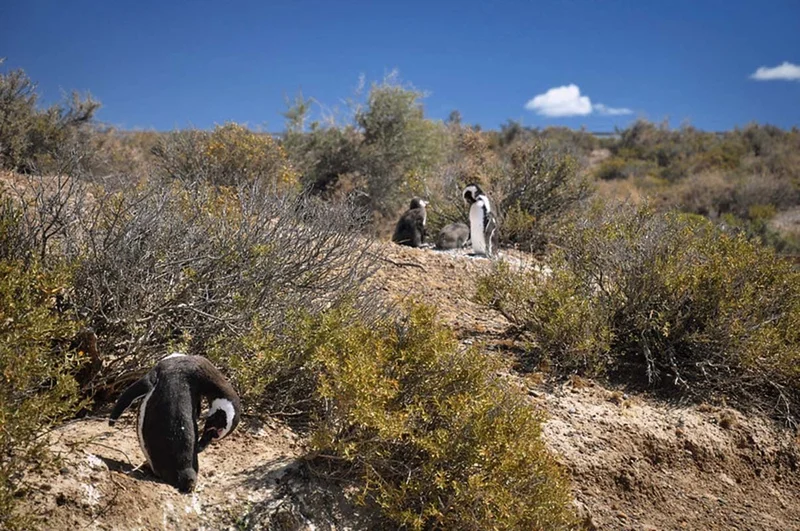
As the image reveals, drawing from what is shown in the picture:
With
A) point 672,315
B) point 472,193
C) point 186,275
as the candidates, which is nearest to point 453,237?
Result: point 472,193

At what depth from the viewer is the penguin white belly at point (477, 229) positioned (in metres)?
9.71

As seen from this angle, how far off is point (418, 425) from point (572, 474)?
1.60 meters

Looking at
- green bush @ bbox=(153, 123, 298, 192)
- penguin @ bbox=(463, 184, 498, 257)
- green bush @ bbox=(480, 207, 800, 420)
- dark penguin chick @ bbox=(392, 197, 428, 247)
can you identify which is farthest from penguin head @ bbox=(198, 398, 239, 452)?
green bush @ bbox=(153, 123, 298, 192)

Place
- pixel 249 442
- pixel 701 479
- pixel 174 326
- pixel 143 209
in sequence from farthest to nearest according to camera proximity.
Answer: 1. pixel 701 479
2. pixel 143 209
3. pixel 174 326
4. pixel 249 442

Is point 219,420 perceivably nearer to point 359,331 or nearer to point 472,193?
point 359,331

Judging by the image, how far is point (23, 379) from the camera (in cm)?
279

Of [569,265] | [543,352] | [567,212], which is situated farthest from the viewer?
[567,212]

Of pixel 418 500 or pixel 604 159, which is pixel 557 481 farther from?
pixel 604 159

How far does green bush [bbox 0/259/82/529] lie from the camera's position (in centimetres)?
262

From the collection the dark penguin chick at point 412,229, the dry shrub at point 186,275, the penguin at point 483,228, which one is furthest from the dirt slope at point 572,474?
the dark penguin chick at point 412,229

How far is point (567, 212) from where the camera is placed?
12.1 m

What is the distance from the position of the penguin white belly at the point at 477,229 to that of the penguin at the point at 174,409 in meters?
6.76

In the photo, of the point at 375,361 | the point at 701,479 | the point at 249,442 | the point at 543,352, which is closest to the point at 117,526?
the point at 249,442

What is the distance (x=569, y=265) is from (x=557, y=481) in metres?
3.46
